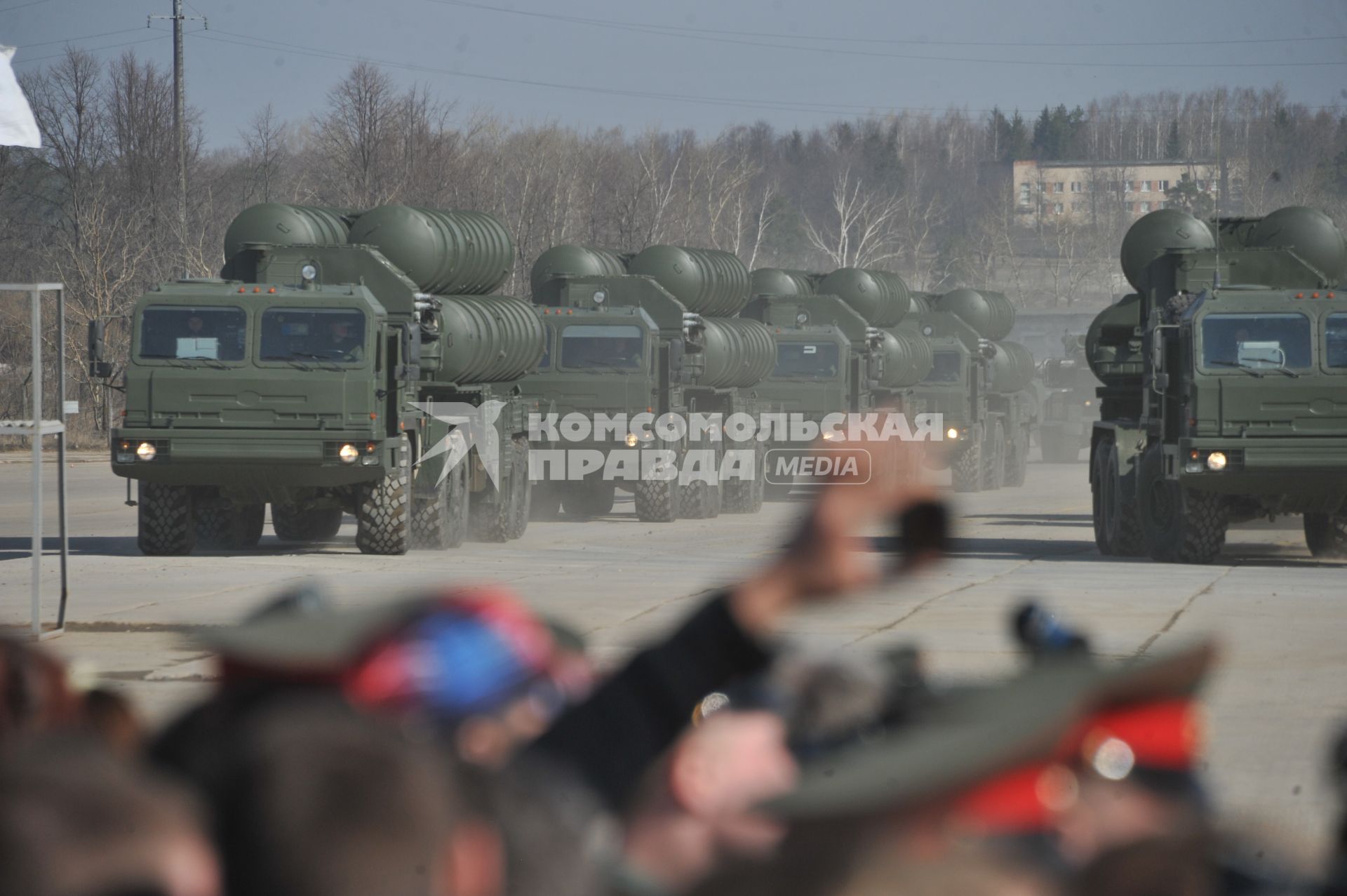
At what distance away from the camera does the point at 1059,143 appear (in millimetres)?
126312

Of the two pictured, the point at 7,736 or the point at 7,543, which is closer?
the point at 7,736

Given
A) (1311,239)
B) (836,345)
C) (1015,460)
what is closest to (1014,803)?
(1311,239)

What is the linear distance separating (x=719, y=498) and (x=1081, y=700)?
22.9m

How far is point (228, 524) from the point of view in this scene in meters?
16.9

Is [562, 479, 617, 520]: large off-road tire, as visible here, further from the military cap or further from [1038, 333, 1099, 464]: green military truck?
[1038, 333, 1099, 464]: green military truck

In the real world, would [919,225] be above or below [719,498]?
above

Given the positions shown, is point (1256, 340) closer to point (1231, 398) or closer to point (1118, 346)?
point (1231, 398)

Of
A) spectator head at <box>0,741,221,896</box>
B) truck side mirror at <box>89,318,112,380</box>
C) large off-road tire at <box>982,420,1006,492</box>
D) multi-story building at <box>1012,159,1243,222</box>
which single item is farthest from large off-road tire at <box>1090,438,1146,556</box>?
multi-story building at <box>1012,159,1243,222</box>

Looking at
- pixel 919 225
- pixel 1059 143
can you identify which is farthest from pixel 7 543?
pixel 1059 143

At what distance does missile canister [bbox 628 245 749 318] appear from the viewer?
26.1 meters

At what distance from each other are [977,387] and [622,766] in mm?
31359

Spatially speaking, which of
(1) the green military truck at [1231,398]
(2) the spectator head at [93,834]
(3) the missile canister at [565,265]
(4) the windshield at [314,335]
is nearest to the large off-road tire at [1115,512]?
(1) the green military truck at [1231,398]

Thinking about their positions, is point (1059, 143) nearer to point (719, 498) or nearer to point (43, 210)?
point (43, 210)

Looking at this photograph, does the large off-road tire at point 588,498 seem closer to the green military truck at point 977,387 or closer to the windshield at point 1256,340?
the windshield at point 1256,340
